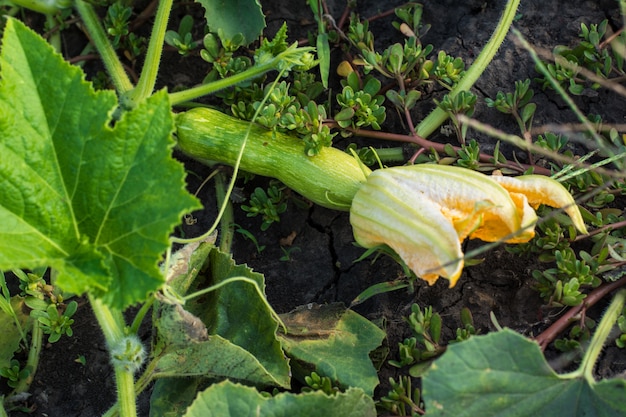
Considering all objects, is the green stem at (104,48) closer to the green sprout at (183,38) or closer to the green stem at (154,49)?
the green stem at (154,49)

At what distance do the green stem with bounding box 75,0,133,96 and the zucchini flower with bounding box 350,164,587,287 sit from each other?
3.52 feet

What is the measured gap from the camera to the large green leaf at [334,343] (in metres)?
2.27

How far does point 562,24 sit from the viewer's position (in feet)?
9.20

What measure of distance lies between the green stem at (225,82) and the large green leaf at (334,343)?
0.81 meters

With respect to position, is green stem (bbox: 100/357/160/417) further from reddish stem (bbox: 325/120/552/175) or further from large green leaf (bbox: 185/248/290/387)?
reddish stem (bbox: 325/120/552/175)

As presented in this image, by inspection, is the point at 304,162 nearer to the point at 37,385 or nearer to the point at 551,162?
the point at 551,162

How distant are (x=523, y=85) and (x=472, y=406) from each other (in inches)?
46.5

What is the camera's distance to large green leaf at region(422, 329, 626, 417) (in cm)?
189

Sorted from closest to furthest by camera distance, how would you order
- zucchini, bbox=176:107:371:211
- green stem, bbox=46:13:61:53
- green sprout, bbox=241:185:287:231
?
1. zucchini, bbox=176:107:371:211
2. green sprout, bbox=241:185:287:231
3. green stem, bbox=46:13:61:53

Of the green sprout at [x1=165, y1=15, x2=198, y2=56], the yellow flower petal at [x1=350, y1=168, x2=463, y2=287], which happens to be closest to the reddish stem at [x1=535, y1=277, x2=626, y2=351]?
the yellow flower petal at [x1=350, y1=168, x2=463, y2=287]

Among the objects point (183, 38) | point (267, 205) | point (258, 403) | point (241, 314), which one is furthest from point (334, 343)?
point (183, 38)

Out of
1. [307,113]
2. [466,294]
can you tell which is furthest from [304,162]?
[466,294]

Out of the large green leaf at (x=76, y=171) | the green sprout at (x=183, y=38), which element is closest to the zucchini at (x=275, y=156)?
the green sprout at (x=183, y=38)

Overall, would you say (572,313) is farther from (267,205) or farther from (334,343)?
(267,205)
